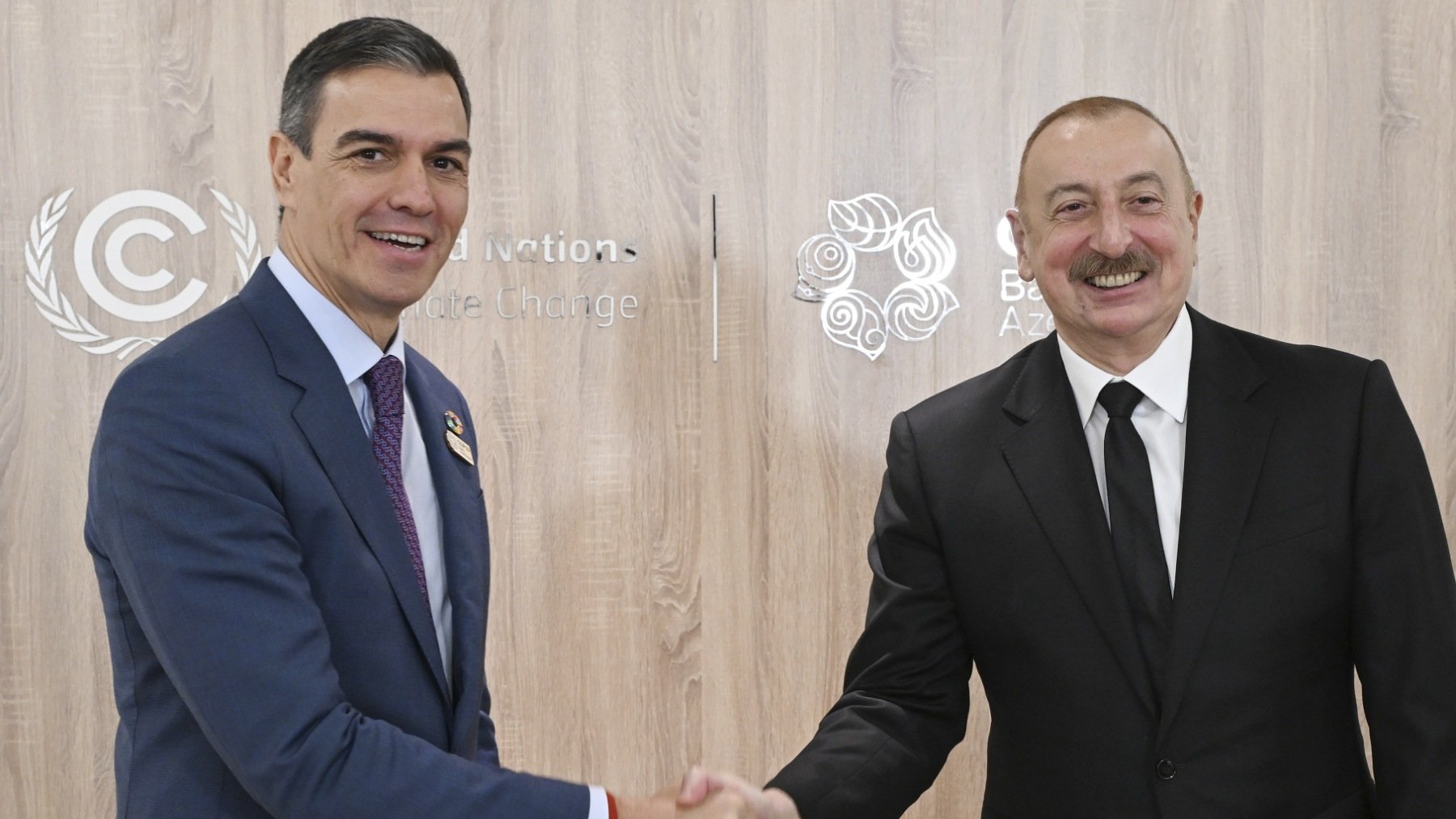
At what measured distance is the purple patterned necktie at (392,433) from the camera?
1783mm

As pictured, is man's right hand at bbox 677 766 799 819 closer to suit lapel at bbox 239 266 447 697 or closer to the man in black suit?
the man in black suit

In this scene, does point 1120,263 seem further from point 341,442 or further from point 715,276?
point 715,276

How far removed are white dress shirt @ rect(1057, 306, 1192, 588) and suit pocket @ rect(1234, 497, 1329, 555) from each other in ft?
0.34

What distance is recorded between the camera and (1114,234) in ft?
6.55

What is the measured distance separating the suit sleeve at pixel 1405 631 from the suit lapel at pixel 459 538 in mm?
→ 1319

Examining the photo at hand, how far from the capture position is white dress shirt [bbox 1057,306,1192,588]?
197cm

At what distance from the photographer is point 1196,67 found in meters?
3.24

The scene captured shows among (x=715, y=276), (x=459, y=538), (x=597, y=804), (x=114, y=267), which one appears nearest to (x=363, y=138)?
(x=459, y=538)

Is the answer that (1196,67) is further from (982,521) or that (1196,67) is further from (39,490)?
(39,490)

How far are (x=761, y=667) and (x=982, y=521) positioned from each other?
129 cm

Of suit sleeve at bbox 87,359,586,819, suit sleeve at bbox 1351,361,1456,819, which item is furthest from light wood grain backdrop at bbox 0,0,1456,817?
suit sleeve at bbox 87,359,586,819

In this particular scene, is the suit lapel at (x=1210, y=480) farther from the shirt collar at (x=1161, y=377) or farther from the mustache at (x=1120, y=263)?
the mustache at (x=1120, y=263)

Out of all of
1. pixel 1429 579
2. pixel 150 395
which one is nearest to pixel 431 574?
pixel 150 395

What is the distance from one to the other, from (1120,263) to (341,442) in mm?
1223
